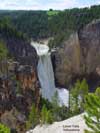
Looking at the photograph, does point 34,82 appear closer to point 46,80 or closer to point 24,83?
point 24,83

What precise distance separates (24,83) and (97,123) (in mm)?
25862

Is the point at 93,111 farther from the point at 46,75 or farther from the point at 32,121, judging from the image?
the point at 46,75

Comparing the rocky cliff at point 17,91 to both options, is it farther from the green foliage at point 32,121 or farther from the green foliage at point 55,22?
the green foliage at point 55,22

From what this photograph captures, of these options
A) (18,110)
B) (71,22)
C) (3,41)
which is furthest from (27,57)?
(71,22)

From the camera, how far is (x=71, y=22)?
291 feet

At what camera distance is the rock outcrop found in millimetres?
74250

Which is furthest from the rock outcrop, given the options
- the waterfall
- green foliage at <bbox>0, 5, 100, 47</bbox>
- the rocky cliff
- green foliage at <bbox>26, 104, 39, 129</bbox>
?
green foliage at <bbox>26, 104, 39, 129</bbox>

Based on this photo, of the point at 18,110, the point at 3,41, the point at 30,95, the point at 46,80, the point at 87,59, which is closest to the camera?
the point at 18,110

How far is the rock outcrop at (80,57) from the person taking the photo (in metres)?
74.2

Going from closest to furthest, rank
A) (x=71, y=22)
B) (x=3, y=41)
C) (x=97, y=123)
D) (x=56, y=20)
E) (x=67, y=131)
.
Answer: (x=97, y=123) → (x=67, y=131) → (x=3, y=41) → (x=71, y=22) → (x=56, y=20)

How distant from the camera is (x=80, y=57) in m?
76.2

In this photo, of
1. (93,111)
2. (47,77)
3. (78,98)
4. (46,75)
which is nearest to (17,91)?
(78,98)

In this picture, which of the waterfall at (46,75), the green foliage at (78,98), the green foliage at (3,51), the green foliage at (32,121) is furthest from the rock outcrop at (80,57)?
the green foliage at (32,121)

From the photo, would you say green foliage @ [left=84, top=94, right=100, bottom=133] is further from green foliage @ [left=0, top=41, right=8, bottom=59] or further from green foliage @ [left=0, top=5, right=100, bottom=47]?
green foliage @ [left=0, top=5, right=100, bottom=47]
